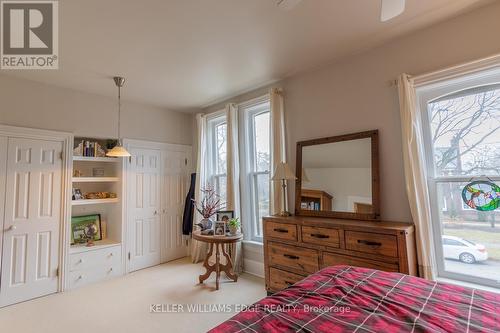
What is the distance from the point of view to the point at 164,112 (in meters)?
4.59

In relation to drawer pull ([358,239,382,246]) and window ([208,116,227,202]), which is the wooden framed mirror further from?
window ([208,116,227,202])

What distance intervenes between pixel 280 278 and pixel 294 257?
0.32 metres

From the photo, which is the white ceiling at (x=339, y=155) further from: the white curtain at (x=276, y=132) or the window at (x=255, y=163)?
the window at (x=255, y=163)

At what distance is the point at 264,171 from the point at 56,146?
286 centimetres

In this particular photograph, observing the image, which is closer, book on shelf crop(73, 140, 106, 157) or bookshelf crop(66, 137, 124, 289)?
bookshelf crop(66, 137, 124, 289)

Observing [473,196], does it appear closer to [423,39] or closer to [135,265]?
[423,39]

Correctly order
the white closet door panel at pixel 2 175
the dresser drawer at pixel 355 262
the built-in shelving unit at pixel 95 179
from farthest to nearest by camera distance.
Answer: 1. the built-in shelving unit at pixel 95 179
2. the white closet door panel at pixel 2 175
3. the dresser drawer at pixel 355 262

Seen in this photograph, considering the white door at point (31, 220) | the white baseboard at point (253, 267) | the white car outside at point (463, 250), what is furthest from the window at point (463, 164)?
the white door at point (31, 220)

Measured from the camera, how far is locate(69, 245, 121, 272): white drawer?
3.38 m

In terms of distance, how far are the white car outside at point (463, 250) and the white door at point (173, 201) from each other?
393cm

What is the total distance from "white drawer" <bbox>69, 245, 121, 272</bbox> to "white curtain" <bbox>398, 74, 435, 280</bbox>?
3860mm

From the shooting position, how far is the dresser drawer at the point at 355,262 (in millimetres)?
2076

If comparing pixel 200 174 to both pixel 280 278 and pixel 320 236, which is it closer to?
pixel 280 278

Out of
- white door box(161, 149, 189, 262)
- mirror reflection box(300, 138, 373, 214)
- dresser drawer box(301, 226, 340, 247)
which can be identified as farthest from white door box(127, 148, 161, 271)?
dresser drawer box(301, 226, 340, 247)
